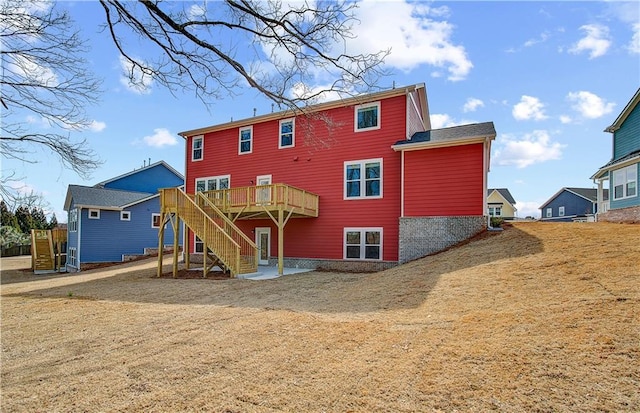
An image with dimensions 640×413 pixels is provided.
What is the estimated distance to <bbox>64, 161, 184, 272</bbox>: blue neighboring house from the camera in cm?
2084

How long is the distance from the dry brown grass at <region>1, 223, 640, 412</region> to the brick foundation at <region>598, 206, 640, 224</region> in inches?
331

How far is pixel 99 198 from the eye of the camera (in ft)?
71.6

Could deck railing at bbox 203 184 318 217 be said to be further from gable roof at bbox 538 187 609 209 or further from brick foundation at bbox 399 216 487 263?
gable roof at bbox 538 187 609 209

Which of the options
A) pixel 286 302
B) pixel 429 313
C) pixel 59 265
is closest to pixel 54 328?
pixel 286 302

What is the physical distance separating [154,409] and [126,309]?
5.11 meters

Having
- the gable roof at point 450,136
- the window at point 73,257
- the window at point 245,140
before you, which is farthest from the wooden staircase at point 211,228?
the window at point 73,257

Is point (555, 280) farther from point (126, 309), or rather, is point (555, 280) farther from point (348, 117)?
point (348, 117)

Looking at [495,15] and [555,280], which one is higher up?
[495,15]

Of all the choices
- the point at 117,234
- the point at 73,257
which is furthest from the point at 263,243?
the point at 73,257

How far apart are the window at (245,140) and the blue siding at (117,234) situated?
32.8 ft

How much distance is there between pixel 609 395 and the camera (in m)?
2.83

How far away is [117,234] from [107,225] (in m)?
0.83

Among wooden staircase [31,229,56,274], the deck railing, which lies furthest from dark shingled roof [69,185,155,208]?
the deck railing

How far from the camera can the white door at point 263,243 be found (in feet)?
54.9
